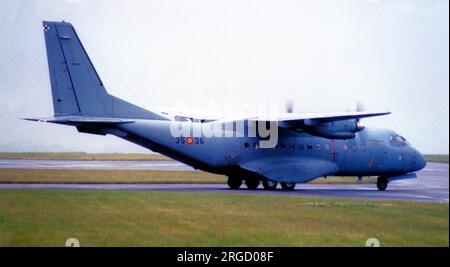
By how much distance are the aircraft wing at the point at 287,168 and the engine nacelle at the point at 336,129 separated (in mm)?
1566

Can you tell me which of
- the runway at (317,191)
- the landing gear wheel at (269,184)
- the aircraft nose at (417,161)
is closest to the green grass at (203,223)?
the runway at (317,191)

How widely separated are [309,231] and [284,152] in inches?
537

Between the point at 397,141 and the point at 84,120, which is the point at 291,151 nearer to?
the point at 397,141

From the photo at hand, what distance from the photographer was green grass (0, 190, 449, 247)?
10961mm

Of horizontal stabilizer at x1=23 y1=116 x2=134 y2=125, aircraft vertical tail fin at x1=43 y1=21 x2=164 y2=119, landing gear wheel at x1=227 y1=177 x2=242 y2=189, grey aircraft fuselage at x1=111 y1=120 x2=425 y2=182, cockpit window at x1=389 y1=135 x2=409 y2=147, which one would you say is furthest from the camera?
cockpit window at x1=389 y1=135 x2=409 y2=147

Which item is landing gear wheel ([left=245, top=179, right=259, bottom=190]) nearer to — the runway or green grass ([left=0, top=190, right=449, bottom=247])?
the runway

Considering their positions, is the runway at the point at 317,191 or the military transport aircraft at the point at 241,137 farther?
the runway at the point at 317,191

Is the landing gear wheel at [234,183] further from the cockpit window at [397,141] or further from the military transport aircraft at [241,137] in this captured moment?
the cockpit window at [397,141]

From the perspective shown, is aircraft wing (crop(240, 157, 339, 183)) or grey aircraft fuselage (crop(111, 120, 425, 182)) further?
aircraft wing (crop(240, 157, 339, 183))

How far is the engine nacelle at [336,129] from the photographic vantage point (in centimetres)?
2516

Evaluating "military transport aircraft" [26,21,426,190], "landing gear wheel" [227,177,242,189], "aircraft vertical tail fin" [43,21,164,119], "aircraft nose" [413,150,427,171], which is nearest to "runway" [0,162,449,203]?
"landing gear wheel" [227,177,242,189]

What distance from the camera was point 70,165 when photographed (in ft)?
93.1

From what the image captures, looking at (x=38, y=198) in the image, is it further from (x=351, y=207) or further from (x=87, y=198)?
(x=351, y=207)
